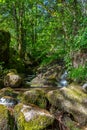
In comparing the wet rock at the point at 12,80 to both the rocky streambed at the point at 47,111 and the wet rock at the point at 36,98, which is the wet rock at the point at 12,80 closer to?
the rocky streambed at the point at 47,111

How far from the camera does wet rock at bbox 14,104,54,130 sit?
5586 mm

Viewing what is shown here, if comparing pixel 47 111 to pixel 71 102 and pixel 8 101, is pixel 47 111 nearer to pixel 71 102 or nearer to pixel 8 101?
pixel 71 102

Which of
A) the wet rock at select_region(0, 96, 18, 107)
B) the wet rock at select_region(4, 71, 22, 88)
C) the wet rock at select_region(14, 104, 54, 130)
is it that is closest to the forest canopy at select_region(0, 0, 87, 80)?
the wet rock at select_region(4, 71, 22, 88)

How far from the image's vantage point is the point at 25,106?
246 inches

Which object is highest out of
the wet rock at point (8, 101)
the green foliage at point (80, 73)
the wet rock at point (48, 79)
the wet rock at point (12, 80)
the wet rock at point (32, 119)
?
the green foliage at point (80, 73)

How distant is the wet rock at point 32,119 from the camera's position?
18.3 ft

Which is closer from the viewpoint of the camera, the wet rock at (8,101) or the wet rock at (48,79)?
the wet rock at (8,101)

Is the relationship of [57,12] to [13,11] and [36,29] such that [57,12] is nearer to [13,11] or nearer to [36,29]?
[13,11]

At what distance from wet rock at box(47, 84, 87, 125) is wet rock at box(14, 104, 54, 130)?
27.2 inches

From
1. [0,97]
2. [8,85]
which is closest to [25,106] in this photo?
[0,97]

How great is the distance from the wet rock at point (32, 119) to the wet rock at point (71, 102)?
0.69 metres

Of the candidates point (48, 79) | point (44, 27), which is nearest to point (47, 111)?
point (48, 79)

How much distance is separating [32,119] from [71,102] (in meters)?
1.23

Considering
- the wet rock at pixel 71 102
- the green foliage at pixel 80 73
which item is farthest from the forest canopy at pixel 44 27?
the wet rock at pixel 71 102
